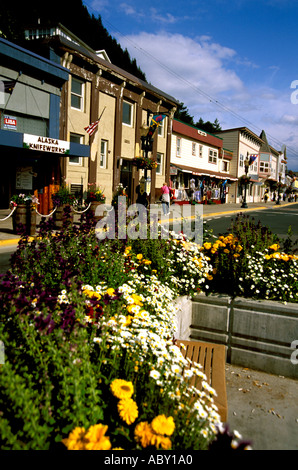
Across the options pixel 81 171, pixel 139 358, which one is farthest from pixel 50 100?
pixel 139 358

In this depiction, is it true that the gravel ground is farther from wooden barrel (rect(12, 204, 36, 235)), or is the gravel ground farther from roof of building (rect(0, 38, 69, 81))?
roof of building (rect(0, 38, 69, 81))

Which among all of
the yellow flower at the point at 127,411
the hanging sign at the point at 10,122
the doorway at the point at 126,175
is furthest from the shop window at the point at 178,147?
the yellow flower at the point at 127,411

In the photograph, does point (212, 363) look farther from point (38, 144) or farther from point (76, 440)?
point (38, 144)

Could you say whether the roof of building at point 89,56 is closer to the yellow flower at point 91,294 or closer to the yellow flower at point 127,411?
the yellow flower at point 91,294

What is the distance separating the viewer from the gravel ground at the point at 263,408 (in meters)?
2.86

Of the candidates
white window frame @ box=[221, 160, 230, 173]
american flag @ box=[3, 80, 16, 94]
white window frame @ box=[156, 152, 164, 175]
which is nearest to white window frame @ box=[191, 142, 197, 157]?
white window frame @ box=[156, 152, 164, 175]

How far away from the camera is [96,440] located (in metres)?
1.50

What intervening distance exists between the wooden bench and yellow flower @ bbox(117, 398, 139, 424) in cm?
92

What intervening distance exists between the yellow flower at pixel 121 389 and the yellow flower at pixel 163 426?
22cm

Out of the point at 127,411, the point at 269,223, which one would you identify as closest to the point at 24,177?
the point at 269,223

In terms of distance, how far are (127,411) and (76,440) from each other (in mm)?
312

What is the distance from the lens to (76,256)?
12.3ft

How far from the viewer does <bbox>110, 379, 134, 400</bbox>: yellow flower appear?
5.93 ft
